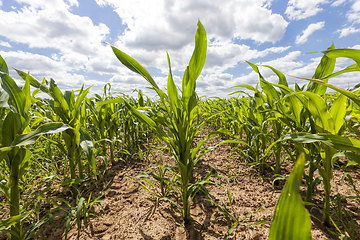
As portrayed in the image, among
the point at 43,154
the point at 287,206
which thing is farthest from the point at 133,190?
the point at 287,206

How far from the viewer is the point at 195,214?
1.10m

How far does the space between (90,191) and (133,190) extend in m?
0.34

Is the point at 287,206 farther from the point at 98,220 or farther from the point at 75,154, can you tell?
the point at 75,154

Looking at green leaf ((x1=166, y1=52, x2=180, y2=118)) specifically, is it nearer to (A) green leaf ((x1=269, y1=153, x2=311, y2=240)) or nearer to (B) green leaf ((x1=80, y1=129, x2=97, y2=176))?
(B) green leaf ((x1=80, y1=129, x2=97, y2=176))

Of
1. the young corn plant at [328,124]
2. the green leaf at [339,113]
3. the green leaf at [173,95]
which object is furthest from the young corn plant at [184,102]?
the green leaf at [339,113]

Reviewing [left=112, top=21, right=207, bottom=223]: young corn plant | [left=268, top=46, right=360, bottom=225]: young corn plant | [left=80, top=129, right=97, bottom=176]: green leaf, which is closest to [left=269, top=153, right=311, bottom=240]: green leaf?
[left=268, top=46, right=360, bottom=225]: young corn plant

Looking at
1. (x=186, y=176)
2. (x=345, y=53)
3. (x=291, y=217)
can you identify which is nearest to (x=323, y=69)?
(x=345, y=53)

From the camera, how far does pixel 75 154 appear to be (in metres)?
1.33

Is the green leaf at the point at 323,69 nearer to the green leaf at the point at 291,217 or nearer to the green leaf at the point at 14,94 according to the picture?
the green leaf at the point at 291,217

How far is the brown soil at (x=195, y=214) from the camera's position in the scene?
0.93 meters

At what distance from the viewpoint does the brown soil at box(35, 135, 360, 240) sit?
93cm

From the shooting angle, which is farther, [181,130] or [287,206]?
[181,130]

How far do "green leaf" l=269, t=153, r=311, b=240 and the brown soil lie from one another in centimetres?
71

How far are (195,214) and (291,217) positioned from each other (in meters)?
0.95
